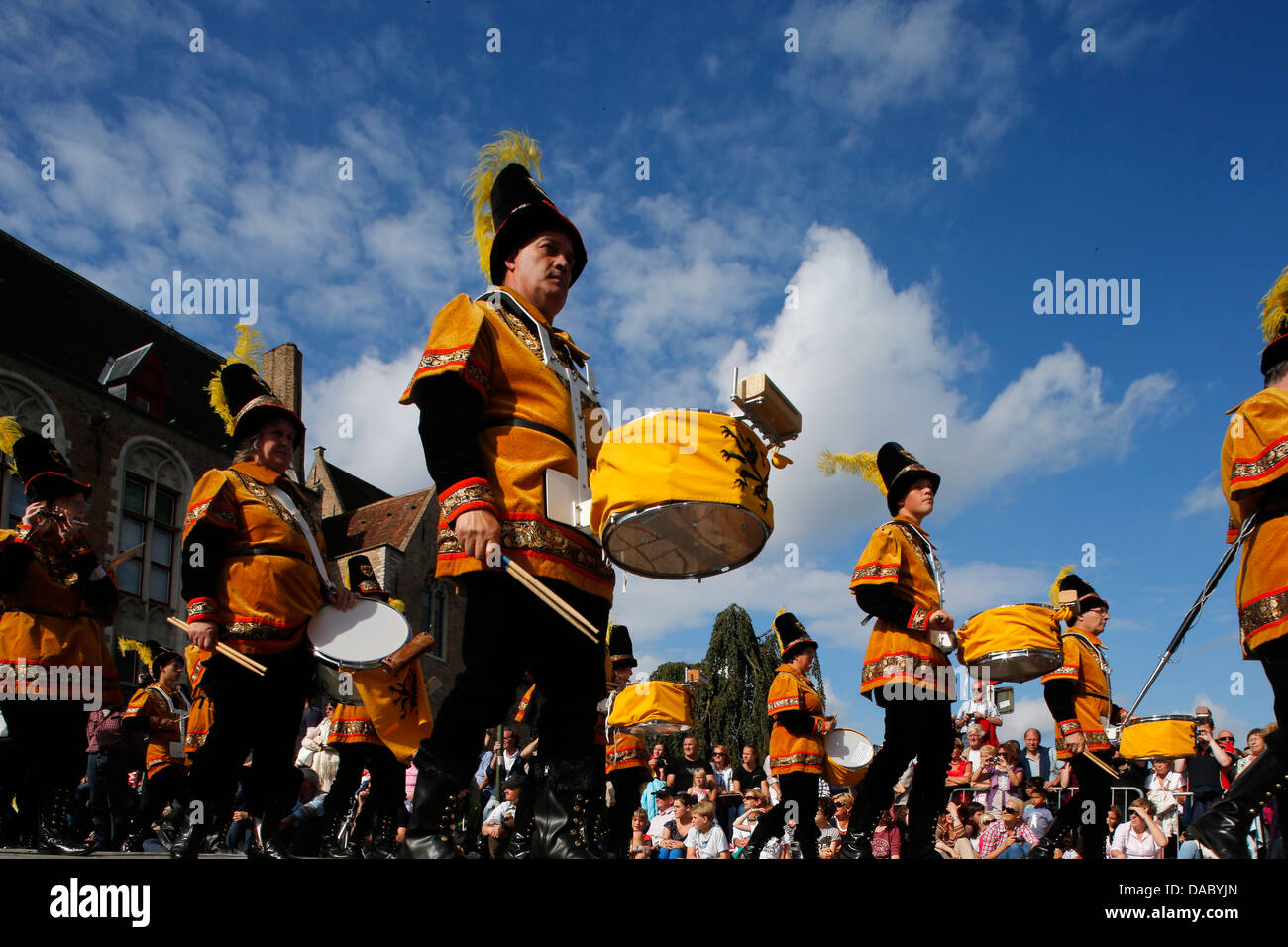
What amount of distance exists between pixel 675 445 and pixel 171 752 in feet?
22.4

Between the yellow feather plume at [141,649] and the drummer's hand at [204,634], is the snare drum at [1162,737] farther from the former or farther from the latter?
the yellow feather plume at [141,649]

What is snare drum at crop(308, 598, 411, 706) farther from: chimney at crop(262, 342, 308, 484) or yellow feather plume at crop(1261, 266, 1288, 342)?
chimney at crop(262, 342, 308, 484)

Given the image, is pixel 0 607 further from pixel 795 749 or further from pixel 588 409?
pixel 795 749

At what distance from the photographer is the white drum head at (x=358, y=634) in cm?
495

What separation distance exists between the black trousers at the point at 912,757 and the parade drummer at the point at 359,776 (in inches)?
140

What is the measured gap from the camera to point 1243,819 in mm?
4309

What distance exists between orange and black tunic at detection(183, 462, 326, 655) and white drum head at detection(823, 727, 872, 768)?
4.87m

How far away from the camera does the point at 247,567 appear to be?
16.1ft

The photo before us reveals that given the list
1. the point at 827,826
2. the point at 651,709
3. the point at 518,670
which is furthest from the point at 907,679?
the point at 827,826

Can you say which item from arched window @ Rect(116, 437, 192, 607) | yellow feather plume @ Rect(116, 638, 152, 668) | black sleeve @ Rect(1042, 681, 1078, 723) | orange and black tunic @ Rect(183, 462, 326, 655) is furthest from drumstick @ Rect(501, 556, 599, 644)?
arched window @ Rect(116, 437, 192, 607)

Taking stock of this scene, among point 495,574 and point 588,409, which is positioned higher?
point 588,409

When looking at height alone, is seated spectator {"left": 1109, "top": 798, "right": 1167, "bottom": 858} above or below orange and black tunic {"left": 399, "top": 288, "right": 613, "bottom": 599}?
below

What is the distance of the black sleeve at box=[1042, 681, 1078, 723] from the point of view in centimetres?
790
